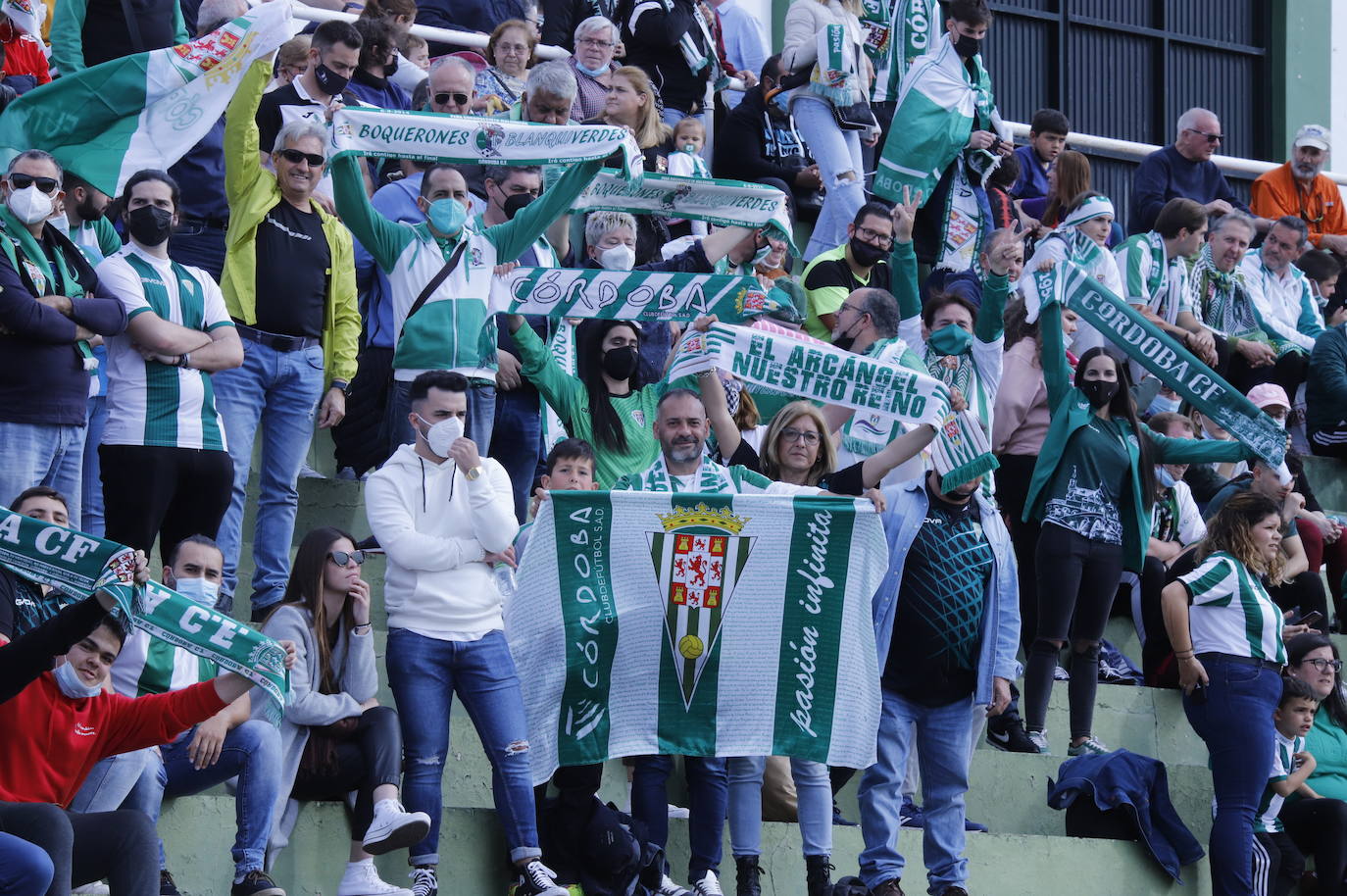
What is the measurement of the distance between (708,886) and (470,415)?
2361mm

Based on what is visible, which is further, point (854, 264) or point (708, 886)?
point (854, 264)

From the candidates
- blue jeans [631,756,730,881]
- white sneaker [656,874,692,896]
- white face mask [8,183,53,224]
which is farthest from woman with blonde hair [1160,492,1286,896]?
white face mask [8,183,53,224]

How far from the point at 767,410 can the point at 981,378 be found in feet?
3.18

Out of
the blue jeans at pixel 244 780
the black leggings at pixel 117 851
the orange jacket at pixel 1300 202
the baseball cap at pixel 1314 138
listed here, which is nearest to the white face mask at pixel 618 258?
the blue jeans at pixel 244 780

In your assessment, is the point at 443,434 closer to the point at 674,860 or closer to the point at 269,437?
the point at 269,437

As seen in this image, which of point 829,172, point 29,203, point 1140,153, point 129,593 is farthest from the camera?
point 1140,153

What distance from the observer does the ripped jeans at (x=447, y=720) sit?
306 inches

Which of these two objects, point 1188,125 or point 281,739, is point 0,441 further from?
point 1188,125

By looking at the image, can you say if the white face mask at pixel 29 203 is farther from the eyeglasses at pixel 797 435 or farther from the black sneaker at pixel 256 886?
the eyeglasses at pixel 797 435

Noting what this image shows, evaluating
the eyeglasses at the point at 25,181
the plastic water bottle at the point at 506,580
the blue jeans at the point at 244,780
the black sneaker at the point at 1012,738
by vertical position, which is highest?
the eyeglasses at the point at 25,181

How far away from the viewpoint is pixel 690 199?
33.7 ft

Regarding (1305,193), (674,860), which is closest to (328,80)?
(674,860)

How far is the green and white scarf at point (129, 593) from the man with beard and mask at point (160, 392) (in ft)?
5.66

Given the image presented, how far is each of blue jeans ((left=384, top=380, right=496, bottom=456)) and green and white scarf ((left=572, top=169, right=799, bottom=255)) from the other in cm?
104
